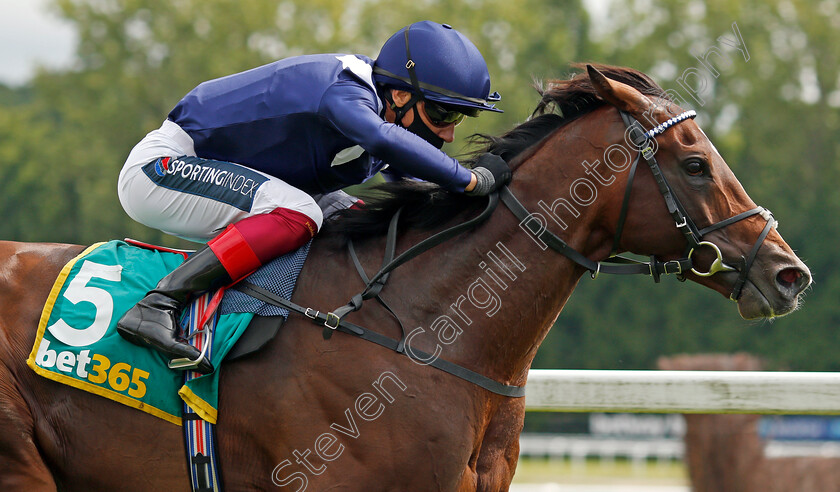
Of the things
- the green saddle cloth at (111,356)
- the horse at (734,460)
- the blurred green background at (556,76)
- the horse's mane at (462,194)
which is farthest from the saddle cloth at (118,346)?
the blurred green background at (556,76)

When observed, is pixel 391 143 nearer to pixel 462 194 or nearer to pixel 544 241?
pixel 462 194

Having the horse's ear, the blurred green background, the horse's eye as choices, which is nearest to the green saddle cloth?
the horse's ear

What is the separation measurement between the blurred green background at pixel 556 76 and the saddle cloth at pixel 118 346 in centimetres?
2453

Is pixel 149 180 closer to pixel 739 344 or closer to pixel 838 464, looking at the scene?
pixel 838 464

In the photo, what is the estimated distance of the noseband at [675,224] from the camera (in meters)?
3.09

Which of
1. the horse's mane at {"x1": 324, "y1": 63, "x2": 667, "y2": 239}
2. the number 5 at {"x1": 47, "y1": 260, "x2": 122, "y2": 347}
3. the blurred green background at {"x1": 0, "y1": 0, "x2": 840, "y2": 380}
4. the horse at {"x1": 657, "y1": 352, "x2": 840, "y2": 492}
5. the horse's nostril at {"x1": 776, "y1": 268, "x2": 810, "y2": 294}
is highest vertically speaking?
the number 5 at {"x1": 47, "y1": 260, "x2": 122, "y2": 347}

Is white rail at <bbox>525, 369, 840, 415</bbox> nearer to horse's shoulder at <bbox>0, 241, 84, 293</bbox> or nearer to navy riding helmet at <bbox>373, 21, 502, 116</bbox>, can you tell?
navy riding helmet at <bbox>373, 21, 502, 116</bbox>

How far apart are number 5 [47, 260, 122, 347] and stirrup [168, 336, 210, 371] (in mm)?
277

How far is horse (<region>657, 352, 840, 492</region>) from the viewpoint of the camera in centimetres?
626

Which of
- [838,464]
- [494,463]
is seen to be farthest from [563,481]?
[494,463]

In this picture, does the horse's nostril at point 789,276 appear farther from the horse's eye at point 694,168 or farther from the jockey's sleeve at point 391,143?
the jockey's sleeve at point 391,143

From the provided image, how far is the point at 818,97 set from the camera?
29719 millimetres

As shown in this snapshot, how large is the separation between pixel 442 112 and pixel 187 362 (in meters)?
1.31

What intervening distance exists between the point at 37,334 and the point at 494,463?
1.67 m
